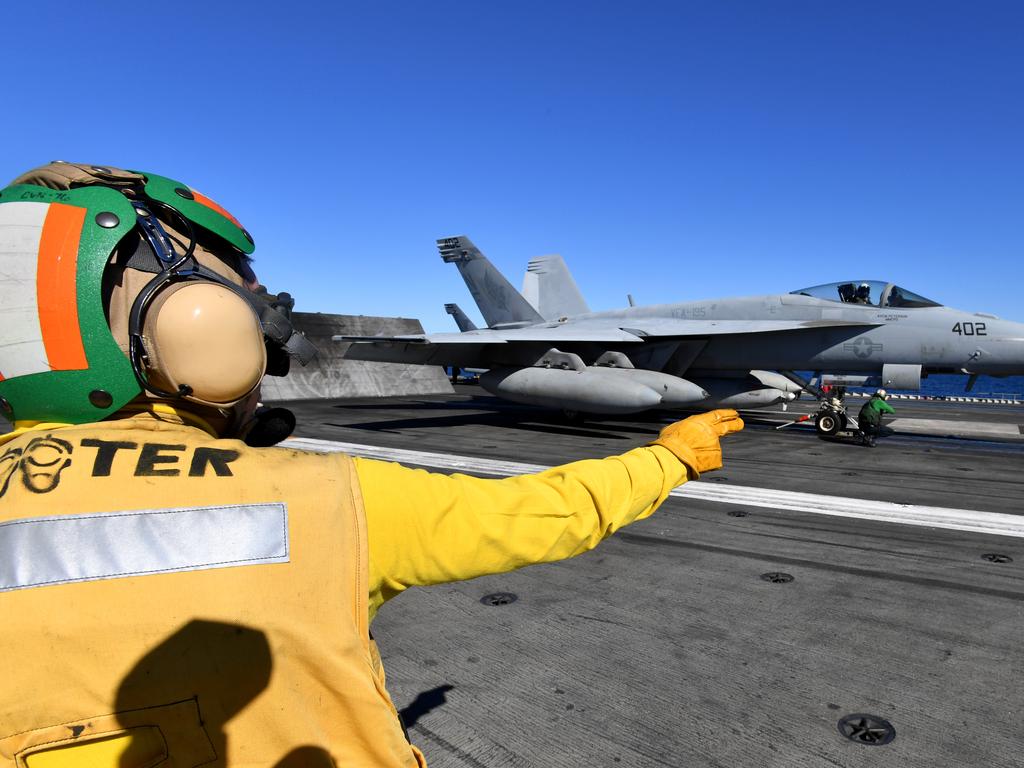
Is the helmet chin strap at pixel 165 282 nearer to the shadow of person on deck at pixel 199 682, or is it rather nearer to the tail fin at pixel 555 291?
the shadow of person on deck at pixel 199 682

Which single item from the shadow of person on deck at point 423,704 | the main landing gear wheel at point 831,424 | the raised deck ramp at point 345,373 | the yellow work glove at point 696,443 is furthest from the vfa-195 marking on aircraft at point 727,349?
the yellow work glove at point 696,443

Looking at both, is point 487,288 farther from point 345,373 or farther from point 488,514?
point 488,514

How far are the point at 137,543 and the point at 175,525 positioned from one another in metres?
0.05

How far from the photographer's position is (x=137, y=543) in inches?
34.7

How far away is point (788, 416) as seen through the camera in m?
16.7

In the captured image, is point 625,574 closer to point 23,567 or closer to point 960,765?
point 960,765

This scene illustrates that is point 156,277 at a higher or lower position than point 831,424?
higher

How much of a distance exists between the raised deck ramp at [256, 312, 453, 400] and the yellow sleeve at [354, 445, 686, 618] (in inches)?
805

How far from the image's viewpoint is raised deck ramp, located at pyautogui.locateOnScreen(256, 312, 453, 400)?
21.5 metres

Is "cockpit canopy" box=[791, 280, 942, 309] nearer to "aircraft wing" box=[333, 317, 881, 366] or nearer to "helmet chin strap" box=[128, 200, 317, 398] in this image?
"aircraft wing" box=[333, 317, 881, 366]

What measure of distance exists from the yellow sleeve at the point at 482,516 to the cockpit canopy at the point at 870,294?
12.4 m

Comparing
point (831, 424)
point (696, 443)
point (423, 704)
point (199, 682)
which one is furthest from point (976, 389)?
point (199, 682)

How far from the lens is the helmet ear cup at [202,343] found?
3.71 ft

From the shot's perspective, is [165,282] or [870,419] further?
[870,419]
